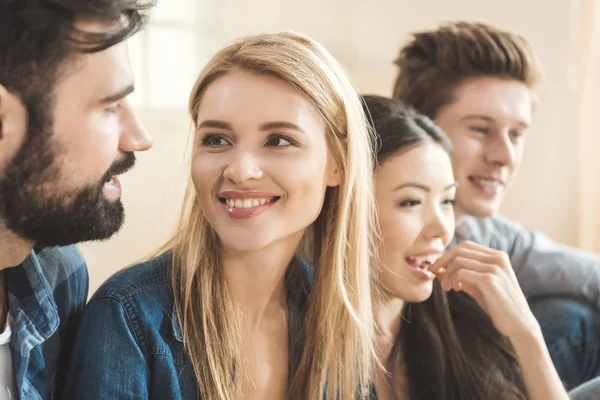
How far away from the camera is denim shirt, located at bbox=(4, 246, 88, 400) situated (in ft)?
3.82

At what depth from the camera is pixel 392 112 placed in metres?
1.51

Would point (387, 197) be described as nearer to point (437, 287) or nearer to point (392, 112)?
point (392, 112)

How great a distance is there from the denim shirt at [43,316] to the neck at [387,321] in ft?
1.95

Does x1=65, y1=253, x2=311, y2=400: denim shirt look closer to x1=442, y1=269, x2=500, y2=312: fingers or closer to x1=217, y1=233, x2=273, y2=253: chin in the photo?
x1=217, y1=233, x2=273, y2=253: chin

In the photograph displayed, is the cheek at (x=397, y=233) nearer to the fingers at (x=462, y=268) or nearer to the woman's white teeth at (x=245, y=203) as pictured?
the fingers at (x=462, y=268)

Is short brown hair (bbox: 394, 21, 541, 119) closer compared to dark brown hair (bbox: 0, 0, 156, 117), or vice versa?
dark brown hair (bbox: 0, 0, 156, 117)

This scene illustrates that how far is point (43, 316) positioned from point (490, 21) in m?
2.45

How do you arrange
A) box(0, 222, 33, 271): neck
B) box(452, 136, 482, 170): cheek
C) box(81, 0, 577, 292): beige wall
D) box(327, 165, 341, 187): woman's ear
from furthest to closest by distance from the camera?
box(81, 0, 577, 292): beige wall
box(452, 136, 482, 170): cheek
box(327, 165, 341, 187): woman's ear
box(0, 222, 33, 271): neck

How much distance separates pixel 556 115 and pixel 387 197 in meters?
1.91

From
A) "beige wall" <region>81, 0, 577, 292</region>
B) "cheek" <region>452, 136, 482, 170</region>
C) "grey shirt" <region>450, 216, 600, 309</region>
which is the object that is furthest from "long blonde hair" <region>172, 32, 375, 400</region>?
"beige wall" <region>81, 0, 577, 292</region>

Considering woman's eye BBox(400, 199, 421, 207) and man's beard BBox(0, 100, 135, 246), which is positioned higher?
woman's eye BBox(400, 199, 421, 207)

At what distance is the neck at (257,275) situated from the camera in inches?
51.7

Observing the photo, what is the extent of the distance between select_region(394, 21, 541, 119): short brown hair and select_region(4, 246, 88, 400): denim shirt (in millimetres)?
1014

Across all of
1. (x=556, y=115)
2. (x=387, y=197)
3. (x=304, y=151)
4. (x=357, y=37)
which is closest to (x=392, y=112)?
(x=387, y=197)
